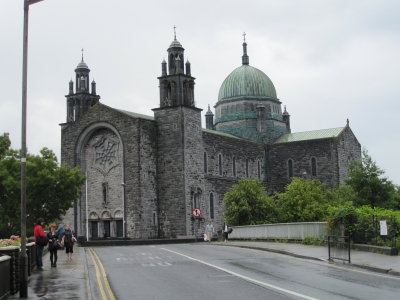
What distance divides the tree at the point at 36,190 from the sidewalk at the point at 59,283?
25873 mm

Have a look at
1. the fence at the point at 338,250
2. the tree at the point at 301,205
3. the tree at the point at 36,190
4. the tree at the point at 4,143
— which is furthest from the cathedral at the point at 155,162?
the fence at the point at 338,250

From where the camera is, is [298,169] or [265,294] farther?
[298,169]

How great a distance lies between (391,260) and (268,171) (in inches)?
2174

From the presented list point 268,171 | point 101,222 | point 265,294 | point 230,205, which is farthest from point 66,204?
point 265,294

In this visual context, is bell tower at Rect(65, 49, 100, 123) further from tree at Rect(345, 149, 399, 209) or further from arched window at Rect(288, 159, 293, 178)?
tree at Rect(345, 149, 399, 209)

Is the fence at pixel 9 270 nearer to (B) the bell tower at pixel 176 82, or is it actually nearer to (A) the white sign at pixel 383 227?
(A) the white sign at pixel 383 227

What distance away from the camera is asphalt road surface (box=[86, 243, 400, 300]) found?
1352 cm

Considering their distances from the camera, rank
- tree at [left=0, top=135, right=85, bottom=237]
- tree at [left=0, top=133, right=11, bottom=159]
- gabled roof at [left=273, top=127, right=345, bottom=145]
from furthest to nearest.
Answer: gabled roof at [left=273, top=127, right=345, bottom=145] < tree at [left=0, top=133, right=11, bottom=159] < tree at [left=0, top=135, right=85, bottom=237]

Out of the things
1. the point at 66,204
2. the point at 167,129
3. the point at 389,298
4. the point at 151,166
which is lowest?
the point at 389,298

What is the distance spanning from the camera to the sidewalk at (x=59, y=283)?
14.4 m

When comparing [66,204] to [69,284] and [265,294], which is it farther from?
[265,294]

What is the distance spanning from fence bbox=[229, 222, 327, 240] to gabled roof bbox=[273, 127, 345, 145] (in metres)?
35.7

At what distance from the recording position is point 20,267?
14.5 m

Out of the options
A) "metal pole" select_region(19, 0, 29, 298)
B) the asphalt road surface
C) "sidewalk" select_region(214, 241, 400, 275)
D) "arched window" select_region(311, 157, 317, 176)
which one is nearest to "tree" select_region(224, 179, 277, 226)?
"arched window" select_region(311, 157, 317, 176)
